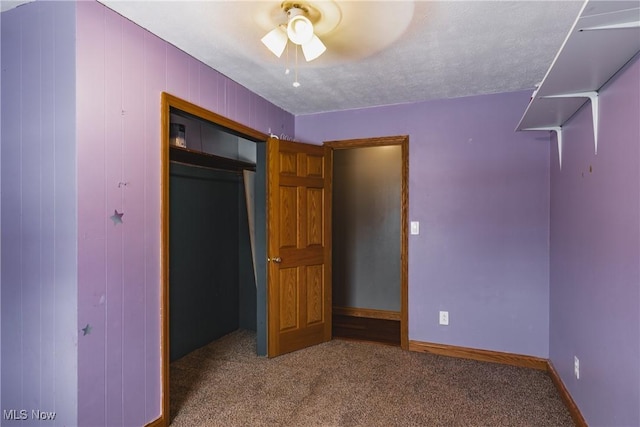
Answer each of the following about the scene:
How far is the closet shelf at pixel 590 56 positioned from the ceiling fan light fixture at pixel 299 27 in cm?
108

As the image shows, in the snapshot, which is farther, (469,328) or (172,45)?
(469,328)

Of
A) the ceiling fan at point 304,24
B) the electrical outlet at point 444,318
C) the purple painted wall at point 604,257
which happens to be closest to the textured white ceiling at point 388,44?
the ceiling fan at point 304,24

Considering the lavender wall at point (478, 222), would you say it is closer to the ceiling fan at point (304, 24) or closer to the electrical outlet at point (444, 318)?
the electrical outlet at point (444, 318)

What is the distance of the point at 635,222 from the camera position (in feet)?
4.84

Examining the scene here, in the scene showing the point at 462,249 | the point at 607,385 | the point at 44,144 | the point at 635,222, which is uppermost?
the point at 44,144

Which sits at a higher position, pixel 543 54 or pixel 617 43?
pixel 543 54

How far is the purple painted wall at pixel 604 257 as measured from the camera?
59.2 inches

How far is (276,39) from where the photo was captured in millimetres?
1895

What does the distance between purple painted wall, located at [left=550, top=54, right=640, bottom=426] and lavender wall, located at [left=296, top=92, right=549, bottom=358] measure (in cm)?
49

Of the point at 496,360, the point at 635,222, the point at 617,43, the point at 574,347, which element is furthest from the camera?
the point at 496,360

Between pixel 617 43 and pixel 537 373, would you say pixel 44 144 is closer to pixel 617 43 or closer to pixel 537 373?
pixel 617 43

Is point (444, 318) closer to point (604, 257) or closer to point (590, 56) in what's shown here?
point (604, 257)

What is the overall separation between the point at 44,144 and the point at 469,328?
337cm

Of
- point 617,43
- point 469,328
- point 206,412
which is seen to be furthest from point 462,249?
point 206,412
